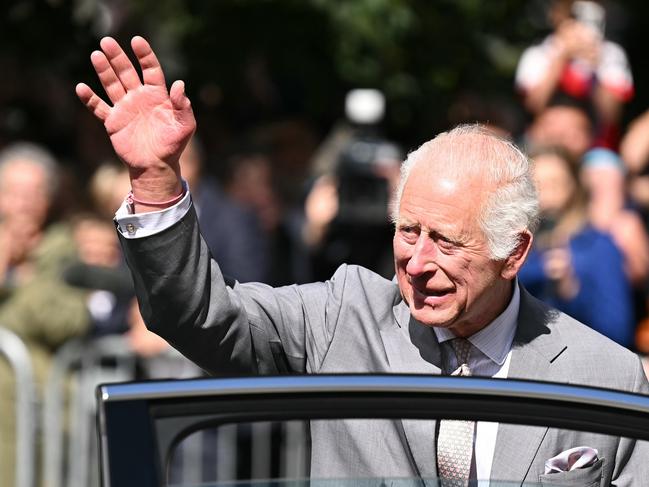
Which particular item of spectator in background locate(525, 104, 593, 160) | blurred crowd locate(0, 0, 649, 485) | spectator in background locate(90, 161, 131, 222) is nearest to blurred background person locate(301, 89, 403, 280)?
blurred crowd locate(0, 0, 649, 485)

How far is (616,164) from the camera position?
22.8ft

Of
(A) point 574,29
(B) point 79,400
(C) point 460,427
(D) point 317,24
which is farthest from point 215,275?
(D) point 317,24

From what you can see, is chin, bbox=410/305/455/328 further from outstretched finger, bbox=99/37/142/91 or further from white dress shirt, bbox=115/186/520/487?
outstretched finger, bbox=99/37/142/91

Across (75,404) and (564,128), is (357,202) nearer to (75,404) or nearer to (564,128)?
(564,128)

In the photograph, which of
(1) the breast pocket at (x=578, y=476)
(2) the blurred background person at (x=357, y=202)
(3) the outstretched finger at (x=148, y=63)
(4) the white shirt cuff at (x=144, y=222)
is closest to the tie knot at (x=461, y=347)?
(1) the breast pocket at (x=578, y=476)

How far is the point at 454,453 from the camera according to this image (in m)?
2.78

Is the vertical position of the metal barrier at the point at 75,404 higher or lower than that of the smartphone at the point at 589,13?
lower

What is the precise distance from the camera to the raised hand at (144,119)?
3262 millimetres

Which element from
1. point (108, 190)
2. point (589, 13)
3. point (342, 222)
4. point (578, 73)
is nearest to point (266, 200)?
point (342, 222)

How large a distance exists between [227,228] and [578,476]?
4.38m

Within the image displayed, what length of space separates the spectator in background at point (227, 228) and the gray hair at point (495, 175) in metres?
3.71

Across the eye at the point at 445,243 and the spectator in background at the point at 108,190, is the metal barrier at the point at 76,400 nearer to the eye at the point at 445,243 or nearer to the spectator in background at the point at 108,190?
the spectator in background at the point at 108,190

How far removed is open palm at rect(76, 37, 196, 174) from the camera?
10.7 feet

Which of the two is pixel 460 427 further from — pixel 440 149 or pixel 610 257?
pixel 610 257
